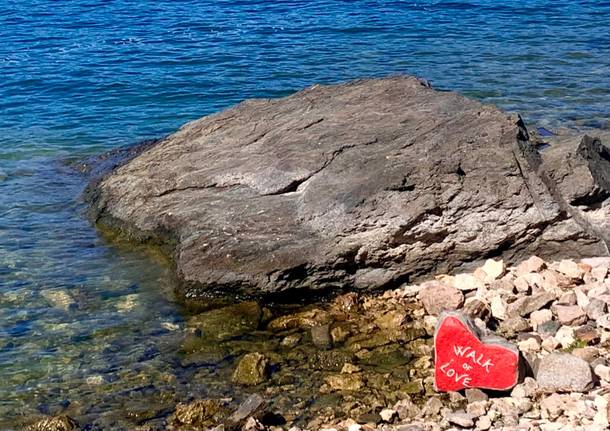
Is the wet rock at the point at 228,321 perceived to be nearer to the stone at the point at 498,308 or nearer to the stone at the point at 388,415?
the stone at the point at 388,415

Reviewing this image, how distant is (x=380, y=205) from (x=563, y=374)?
3585 millimetres

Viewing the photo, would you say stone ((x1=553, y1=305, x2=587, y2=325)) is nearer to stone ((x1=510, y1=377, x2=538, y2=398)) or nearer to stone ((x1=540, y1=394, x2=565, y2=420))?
stone ((x1=510, y1=377, x2=538, y2=398))

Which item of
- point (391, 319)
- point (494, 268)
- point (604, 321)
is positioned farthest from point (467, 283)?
point (604, 321)

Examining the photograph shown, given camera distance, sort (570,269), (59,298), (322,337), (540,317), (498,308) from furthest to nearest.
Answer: (59,298) → (570,269) → (322,337) → (498,308) → (540,317)

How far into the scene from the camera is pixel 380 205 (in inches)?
442

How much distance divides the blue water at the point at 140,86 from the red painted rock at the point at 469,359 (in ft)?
10.6

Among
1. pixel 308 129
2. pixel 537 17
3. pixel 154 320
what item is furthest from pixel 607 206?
pixel 537 17

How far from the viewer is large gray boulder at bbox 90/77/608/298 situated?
11086mm

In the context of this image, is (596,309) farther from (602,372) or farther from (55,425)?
(55,425)

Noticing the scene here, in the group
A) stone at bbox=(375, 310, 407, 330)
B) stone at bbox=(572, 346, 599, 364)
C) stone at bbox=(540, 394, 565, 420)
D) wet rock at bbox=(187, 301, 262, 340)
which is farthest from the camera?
wet rock at bbox=(187, 301, 262, 340)

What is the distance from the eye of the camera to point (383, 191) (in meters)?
11.3

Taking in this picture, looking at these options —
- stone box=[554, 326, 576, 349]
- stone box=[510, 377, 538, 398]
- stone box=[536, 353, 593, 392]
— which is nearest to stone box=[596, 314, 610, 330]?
stone box=[554, 326, 576, 349]

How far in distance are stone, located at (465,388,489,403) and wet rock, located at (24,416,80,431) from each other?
3944mm

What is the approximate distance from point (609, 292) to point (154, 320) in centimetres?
554
